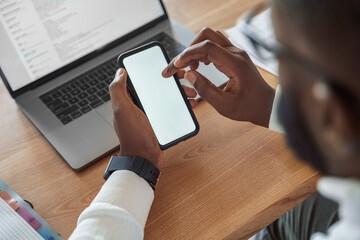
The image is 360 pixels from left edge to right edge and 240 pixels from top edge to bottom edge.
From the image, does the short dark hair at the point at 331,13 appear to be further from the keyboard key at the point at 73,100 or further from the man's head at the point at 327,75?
the keyboard key at the point at 73,100

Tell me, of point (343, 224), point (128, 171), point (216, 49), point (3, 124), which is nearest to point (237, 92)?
point (216, 49)

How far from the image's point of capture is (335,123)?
452mm

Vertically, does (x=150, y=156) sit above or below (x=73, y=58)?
below

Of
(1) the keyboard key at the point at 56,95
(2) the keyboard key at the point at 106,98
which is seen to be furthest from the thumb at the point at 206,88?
(1) the keyboard key at the point at 56,95

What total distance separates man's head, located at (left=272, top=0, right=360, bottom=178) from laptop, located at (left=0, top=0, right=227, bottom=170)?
0.47m

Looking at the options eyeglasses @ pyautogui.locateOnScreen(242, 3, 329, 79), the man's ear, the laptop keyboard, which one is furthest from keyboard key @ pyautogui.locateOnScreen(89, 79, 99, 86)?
the man's ear

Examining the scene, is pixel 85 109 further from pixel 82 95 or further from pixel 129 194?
pixel 129 194

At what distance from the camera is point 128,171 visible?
2.63 feet

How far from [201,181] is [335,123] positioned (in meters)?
0.39

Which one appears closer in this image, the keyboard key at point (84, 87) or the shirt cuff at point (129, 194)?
the shirt cuff at point (129, 194)

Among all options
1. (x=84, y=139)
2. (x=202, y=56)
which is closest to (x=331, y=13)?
(x=202, y=56)

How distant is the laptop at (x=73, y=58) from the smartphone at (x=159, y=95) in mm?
97

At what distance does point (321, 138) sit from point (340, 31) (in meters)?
0.12

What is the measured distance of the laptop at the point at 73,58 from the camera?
943 millimetres
